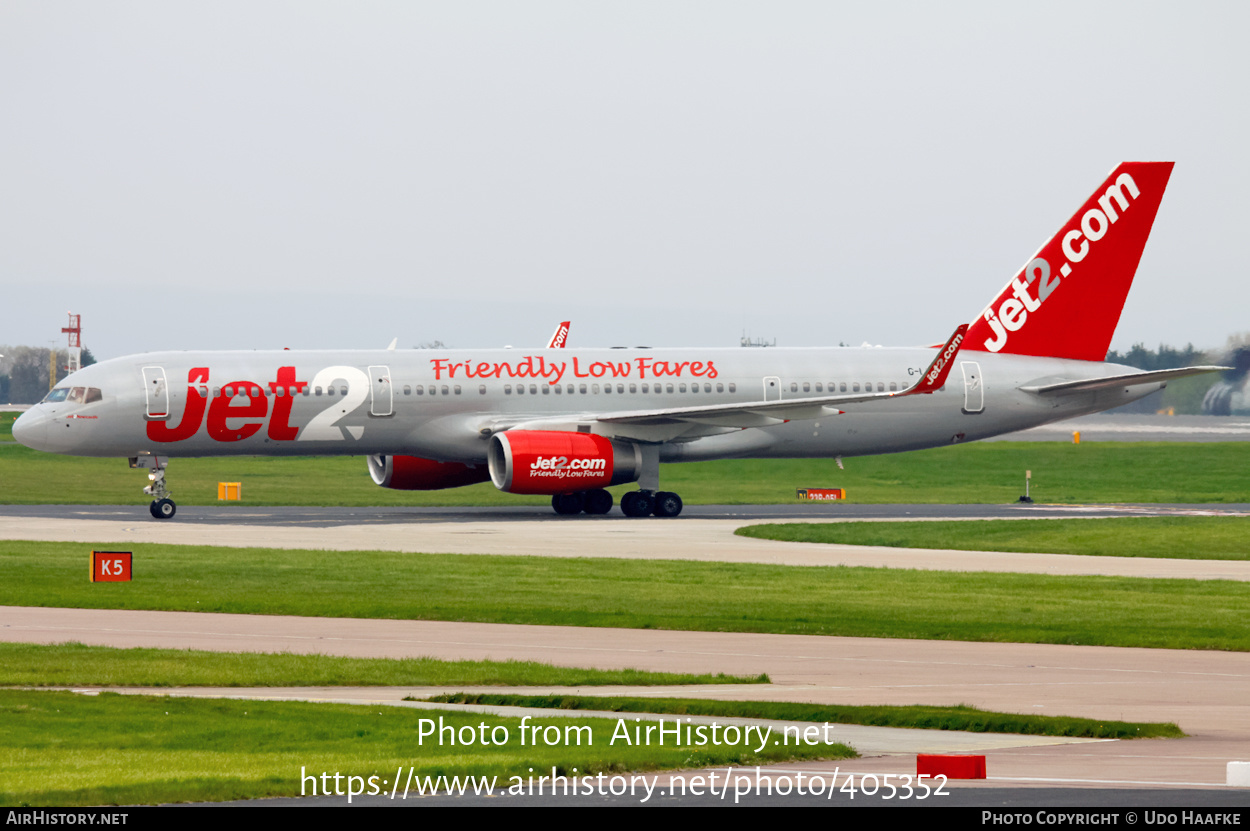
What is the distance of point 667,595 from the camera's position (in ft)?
82.2

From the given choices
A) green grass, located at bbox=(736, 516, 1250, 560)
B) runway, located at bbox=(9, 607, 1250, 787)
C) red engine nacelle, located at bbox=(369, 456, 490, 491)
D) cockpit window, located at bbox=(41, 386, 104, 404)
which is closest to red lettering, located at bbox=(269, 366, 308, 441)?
red engine nacelle, located at bbox=(369, 456, 490, 491)

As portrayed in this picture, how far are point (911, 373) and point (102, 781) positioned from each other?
118 ft

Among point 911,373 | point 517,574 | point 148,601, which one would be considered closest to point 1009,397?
point 911,373

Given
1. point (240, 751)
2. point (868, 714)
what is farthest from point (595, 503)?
point (240, 751)

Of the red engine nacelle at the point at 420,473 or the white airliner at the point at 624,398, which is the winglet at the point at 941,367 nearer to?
the white airliner at the point at 624,398

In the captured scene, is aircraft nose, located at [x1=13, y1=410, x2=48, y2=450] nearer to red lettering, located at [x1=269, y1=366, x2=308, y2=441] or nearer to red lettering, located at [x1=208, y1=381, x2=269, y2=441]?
red lettering, located at [x1=208, y1=381, x2=269, y2=441]

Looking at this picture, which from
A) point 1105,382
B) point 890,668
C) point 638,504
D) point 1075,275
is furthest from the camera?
point 1075,275

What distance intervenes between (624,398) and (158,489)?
12171 millimetres

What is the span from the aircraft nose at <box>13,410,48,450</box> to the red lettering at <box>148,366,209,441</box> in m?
2.67

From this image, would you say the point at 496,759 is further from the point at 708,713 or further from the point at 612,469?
the point at 612,469

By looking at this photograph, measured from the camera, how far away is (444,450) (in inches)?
1711

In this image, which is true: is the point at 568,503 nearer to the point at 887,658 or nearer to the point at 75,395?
the point at 75,395

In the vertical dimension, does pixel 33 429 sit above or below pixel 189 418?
below

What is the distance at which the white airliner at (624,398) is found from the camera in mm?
41812
